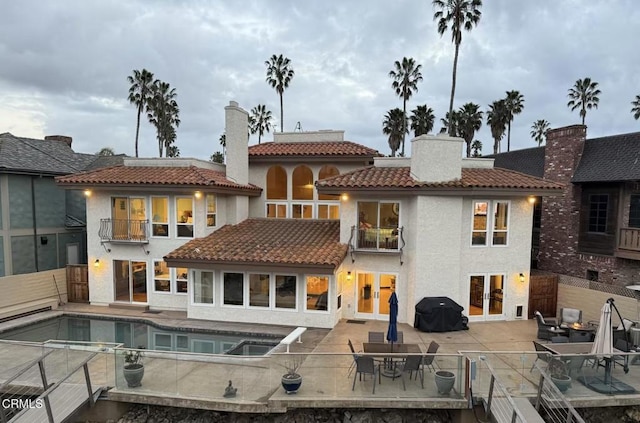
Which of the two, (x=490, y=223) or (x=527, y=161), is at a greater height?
(x=527, y=161)

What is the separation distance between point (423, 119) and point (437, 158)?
90.6 ft

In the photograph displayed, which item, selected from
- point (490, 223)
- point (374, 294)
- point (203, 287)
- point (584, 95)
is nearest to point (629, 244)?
point (490, 223)

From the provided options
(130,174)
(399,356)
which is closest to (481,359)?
(399,356)

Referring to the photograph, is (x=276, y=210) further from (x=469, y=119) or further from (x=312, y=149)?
(x=469, y=119)

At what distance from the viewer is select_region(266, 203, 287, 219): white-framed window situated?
20.4 meters

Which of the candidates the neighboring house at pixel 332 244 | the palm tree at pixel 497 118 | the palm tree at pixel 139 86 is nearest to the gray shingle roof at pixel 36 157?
the neighboring house at pixel 332 244

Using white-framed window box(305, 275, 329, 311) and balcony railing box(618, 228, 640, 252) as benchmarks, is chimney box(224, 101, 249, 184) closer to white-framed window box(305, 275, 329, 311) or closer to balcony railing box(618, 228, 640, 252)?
white-framed window box(305, 275, 329, 311)

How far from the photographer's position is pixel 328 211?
2034 centimetres

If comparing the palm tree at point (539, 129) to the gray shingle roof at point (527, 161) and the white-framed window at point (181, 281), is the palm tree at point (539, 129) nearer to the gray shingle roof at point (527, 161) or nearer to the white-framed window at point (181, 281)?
Answer: the gray shingle roof at point (527, 161)

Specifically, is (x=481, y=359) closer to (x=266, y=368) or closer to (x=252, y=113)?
(x=266, y=368)

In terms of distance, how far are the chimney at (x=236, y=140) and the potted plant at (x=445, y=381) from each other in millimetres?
13702

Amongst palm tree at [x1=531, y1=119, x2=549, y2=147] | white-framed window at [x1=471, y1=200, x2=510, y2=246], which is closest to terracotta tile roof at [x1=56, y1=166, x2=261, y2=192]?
white-framed window at [x1=471, y1=200, x2=510, y2=246]

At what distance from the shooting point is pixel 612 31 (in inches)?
894

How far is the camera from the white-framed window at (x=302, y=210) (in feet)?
66.8
